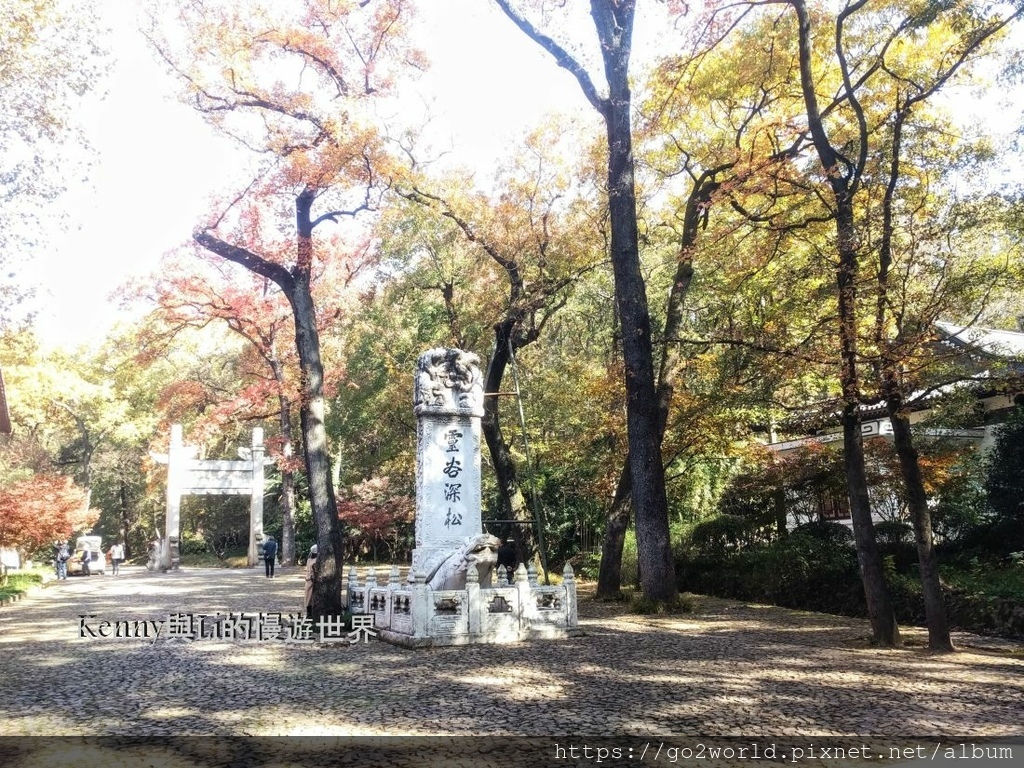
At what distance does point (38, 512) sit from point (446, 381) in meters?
13.3

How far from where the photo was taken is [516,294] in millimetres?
16203

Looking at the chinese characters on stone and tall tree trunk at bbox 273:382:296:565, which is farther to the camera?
tall tree trunk at bbox 273:382:296:565

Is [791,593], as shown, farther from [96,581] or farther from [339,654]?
[96,581]

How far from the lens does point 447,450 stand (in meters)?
12.0

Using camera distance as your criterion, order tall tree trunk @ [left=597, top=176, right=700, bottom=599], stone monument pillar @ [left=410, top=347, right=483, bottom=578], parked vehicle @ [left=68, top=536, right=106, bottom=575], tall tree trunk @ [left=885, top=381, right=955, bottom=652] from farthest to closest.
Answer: parked vehicle @ [left=68, top=536, right=106, bottom=575]
tall tree trunk @ [left=597, top=176, right=700, bottom=599]
stone monument pillar @ [left=410, top=347, right=483, bottom=578]
tall tree trunk @ [left=885, top=381, right=955, bottom=652]

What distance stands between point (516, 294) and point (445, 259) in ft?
8.69

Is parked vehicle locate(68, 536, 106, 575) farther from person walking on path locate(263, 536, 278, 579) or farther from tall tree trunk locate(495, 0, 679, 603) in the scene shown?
tall tree trunk locate(495, 0, 679, 603)

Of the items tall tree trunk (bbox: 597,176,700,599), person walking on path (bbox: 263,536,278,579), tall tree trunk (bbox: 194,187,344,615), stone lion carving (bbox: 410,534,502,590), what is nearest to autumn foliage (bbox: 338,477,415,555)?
person walking on path (bbox: 263,536,278,579)

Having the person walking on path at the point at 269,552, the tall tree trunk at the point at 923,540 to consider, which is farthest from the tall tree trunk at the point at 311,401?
the person walking on path at the point at 269,552

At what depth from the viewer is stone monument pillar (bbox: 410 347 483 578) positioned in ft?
38.3

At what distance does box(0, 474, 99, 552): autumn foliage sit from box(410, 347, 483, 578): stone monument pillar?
12.1 metres

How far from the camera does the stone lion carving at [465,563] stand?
10336 millimetres

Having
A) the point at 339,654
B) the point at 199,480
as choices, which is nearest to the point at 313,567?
the point at 339,654

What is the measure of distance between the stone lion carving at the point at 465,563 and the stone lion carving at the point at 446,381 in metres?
2.48
